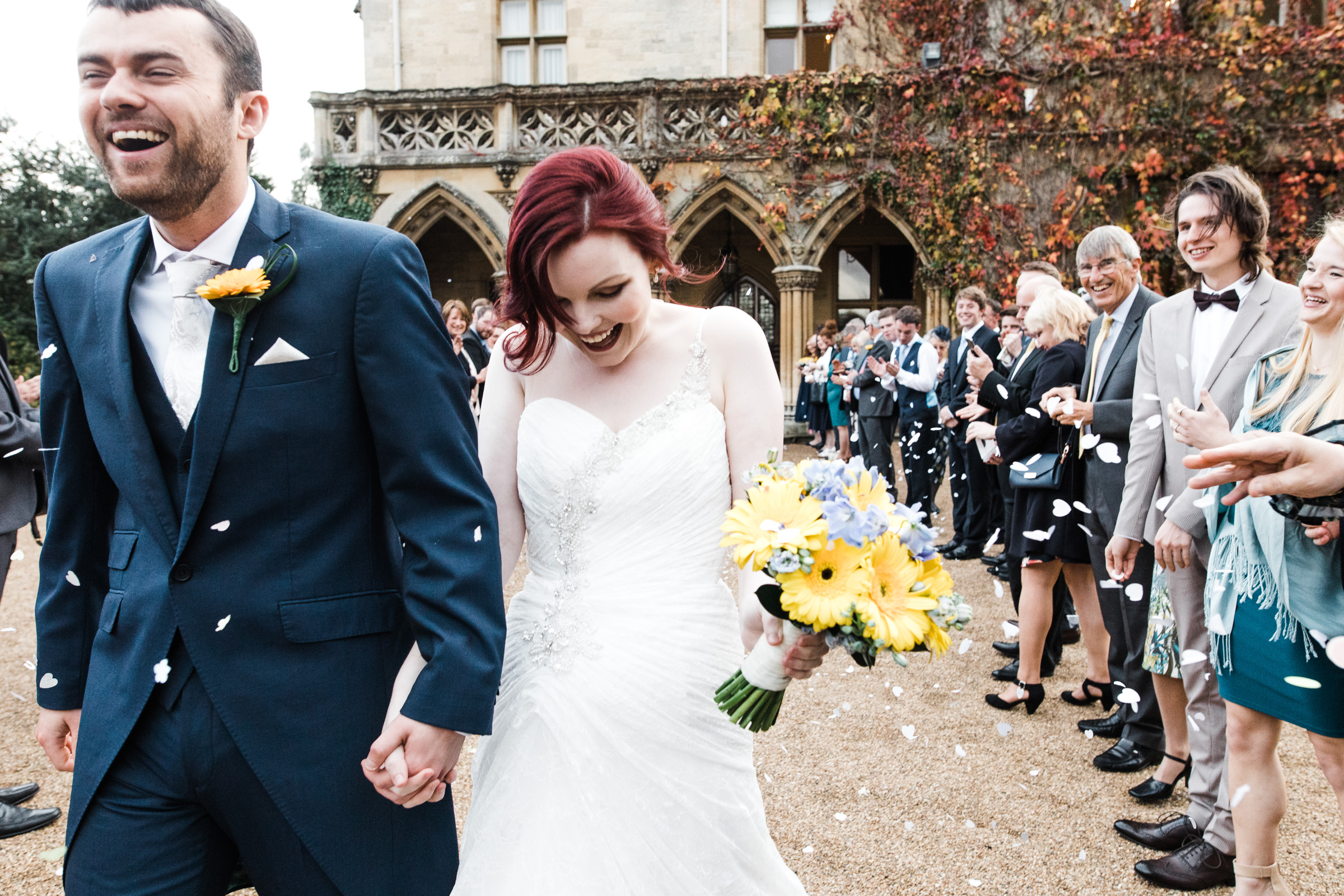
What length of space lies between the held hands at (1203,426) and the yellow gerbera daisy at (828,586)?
138 cm

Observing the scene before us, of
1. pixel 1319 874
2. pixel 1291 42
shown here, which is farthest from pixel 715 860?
pixel 1291 42

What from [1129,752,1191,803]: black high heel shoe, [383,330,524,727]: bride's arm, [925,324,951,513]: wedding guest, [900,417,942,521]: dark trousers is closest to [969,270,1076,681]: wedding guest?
[1129,752,1191,803]: black high heel shoe

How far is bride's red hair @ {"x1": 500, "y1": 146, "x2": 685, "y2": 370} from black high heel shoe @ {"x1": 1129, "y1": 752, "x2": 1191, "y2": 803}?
3.17 meters

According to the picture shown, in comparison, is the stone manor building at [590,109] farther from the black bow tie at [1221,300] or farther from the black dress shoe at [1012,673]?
the black bow tie at [1221,300]

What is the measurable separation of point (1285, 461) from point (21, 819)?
4540 millimetres

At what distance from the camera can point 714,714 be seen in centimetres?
199

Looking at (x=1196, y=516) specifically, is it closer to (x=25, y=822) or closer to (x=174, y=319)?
(x=174, y=319)

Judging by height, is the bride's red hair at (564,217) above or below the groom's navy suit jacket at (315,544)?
above

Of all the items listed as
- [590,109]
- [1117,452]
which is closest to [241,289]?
[1117,452]

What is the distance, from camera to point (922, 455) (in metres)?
9.11

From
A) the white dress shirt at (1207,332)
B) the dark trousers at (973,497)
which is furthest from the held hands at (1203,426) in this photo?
the dark trousers at (973,497)

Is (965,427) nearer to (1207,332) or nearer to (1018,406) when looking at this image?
(1018,406)

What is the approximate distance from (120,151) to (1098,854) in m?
3.65

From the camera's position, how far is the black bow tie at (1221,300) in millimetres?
3283
